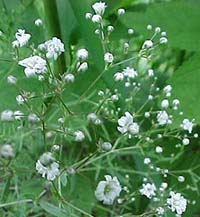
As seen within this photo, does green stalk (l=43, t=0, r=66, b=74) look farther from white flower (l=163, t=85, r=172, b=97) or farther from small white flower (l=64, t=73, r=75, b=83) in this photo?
small white flower (l=64, t=73, r=75, b=83)

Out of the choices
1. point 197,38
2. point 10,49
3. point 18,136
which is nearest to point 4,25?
point 10,49

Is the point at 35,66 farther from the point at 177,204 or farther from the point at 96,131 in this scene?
the point at 177,204

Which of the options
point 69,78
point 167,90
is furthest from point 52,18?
point 69,78

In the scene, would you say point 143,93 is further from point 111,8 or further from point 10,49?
point 10,49

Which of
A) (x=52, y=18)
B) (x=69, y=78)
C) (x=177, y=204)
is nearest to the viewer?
(x=69, y=78)

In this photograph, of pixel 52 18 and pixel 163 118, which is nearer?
pixel 163 118

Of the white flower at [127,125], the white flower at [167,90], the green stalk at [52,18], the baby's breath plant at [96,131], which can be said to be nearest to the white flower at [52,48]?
the baby's breath plant at [96,131]
